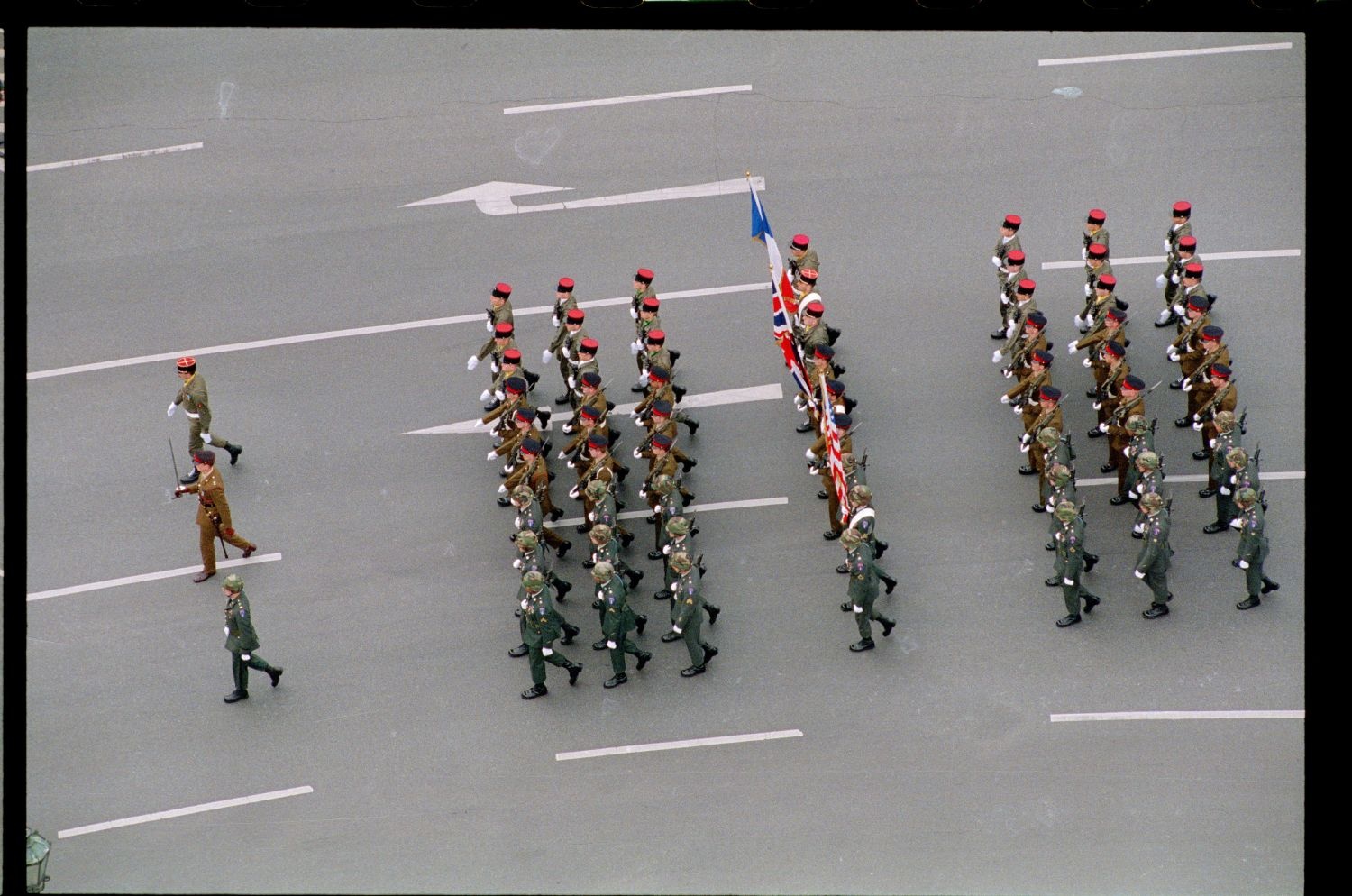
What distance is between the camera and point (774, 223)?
97.5 ft

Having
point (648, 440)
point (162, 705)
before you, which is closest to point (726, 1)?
point (648, 440)

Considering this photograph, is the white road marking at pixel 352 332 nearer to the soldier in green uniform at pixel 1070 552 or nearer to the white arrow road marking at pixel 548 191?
the white arrow road marking at pixel 548 191

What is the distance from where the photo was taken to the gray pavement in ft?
76.5

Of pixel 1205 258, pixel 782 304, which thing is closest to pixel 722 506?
pixel 782 304

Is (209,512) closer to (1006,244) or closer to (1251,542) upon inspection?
(1006,244)

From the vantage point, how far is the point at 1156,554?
2428 cm

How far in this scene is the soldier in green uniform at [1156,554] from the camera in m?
24.1

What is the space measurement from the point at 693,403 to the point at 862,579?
4.77 metres

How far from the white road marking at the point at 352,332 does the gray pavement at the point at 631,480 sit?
0.52 ft

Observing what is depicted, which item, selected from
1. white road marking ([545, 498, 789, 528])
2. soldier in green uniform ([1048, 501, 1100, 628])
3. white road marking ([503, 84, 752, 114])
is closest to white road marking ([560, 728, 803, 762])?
white road marking ([545, 498, 789, 528])

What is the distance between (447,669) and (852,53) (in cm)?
1242

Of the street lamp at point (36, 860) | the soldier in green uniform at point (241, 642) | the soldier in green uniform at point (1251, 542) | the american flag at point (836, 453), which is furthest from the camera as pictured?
the american flag at point (836, 453)

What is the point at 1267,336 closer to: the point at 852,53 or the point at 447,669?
the point at 852,53

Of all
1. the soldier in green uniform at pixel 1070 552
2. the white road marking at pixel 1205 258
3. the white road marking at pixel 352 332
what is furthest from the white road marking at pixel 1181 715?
the white road marking at pixel 352 332
